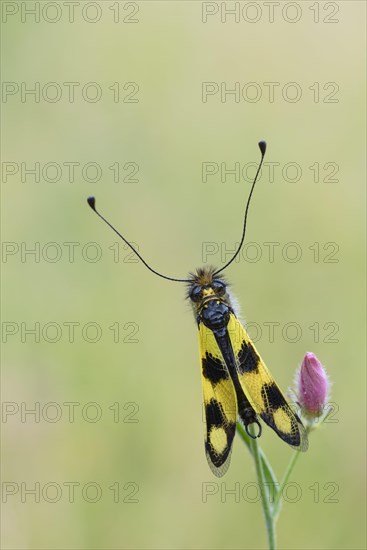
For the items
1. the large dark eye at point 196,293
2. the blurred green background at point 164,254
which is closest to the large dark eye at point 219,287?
the large dark eye at point 196,293

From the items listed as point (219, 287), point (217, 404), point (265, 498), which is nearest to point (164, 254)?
point (219, 287)

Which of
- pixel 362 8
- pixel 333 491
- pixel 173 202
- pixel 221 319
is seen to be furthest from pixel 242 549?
pixel 362 8

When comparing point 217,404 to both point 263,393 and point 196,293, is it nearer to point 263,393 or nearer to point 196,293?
point 263,393

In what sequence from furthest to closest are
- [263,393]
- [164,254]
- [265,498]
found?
[164,254], [263,393], [265,498]

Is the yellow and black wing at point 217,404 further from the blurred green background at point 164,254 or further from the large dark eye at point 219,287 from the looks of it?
the blurred green background at point 164,254

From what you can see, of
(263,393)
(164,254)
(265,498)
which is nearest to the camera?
(265,498)

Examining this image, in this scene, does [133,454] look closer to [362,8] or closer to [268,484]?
[268,484]
